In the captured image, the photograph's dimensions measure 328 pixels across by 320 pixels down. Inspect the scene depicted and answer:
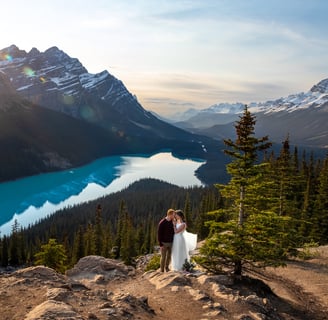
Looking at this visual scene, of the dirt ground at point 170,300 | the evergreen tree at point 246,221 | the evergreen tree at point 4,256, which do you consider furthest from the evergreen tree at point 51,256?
the evergreen tree at point 4,256

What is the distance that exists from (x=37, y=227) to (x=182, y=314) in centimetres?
12106

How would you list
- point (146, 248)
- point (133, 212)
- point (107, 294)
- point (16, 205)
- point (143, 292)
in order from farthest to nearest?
point (16, 205) → point (133, 212) → point (146, 248) → point (143, 292) → point (107, 294)

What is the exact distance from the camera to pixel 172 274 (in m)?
18.3

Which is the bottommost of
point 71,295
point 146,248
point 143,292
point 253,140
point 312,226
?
point 146,248

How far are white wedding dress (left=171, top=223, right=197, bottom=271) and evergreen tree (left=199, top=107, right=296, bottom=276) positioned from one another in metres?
0.89

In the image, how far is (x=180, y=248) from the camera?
19.5 m

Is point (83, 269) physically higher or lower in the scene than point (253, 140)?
lower

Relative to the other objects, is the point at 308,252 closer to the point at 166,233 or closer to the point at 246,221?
the point at 246,221

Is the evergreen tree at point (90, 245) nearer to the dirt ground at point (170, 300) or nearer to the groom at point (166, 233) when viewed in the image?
the dirt ground at point (170, 300)

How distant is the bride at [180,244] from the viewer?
64.0ft

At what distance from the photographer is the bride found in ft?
64.0

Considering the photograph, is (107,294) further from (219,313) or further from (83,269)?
(83,269)

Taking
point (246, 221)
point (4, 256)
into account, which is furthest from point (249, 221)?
point (4, 256)

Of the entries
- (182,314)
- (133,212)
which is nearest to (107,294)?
(182,314)
